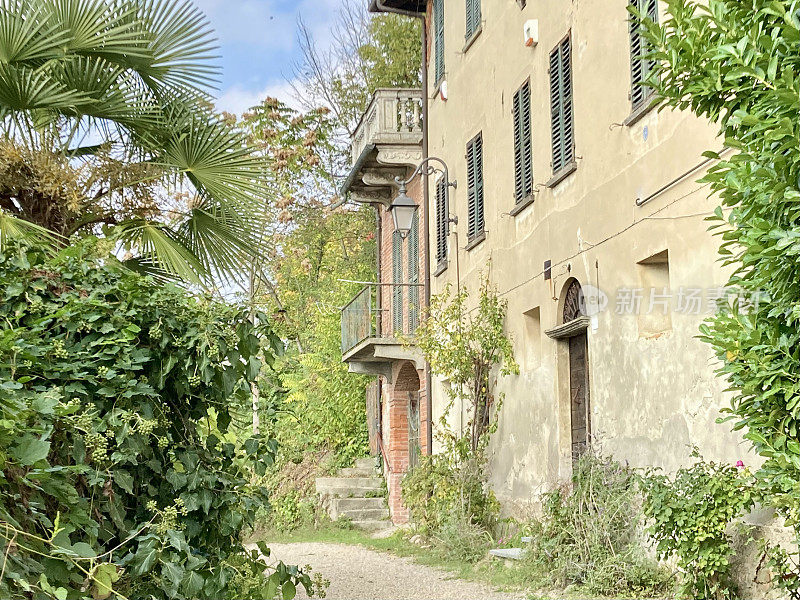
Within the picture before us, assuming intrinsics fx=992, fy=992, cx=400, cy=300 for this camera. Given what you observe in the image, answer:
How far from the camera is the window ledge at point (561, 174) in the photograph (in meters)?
A: 10.3

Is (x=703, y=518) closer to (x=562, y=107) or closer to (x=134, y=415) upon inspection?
(x=134, y=415)

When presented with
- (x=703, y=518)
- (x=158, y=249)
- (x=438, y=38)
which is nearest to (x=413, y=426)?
(x=438, y=38)

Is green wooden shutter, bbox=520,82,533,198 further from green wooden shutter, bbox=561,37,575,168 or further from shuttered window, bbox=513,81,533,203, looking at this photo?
green wooden shutter, bbox=561,37,575,168

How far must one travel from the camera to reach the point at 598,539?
872 centimetres

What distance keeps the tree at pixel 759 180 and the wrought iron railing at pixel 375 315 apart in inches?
505

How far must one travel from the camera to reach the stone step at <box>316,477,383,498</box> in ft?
64.8

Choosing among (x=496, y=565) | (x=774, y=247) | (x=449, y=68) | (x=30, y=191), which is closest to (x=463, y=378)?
(x=496, y=565)

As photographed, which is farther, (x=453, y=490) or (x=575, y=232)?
(x=453, y=490)

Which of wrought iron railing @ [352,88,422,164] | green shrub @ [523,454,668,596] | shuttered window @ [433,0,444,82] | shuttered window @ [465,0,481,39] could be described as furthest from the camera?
wrought iron railing @ [352,88,422,164]

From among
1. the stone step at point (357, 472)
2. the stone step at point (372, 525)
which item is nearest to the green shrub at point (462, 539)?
the stone step at point (372, 525)

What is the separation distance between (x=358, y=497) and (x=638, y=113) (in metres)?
12.7

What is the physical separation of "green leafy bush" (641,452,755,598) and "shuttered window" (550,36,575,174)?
4.35 metres

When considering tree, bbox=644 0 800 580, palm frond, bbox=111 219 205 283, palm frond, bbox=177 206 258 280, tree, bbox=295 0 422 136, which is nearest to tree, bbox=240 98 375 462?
tree, bbox=295 0 422 136

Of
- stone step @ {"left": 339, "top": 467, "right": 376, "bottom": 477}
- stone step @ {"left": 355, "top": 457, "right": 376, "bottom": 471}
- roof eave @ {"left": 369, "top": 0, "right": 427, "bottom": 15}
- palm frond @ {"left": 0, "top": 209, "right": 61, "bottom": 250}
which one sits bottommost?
stone step @ {"left": 339, "top": 467, "right": 376, "bottom": 477}
